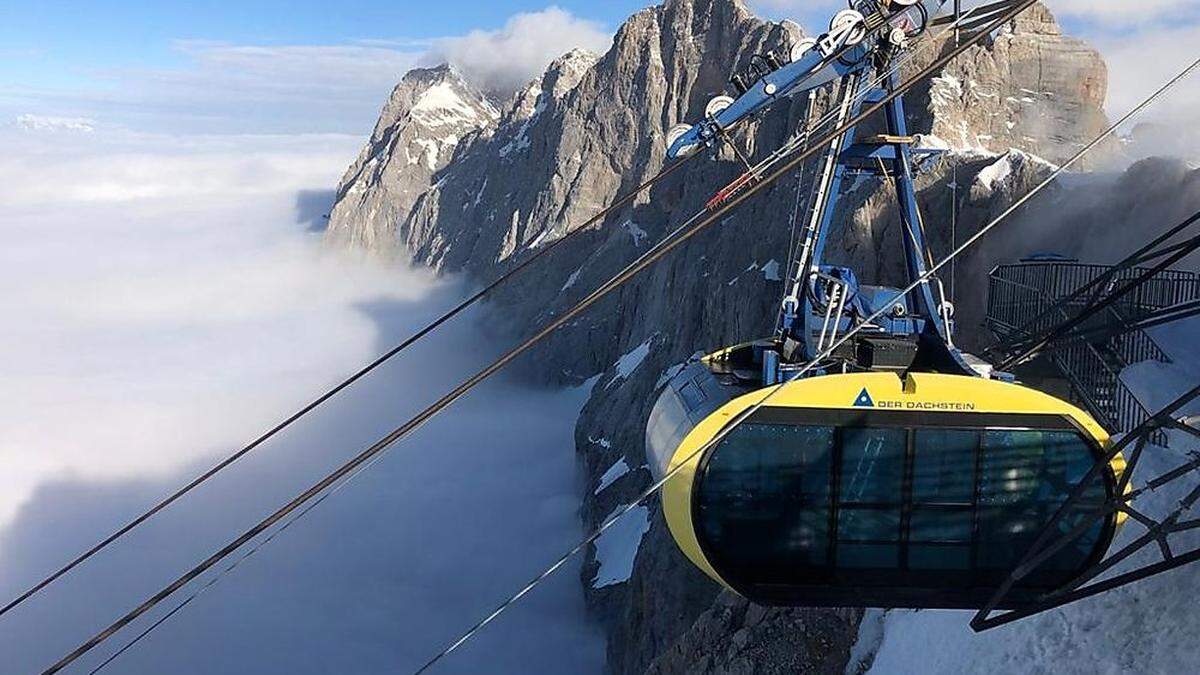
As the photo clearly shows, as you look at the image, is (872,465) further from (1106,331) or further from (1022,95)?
(1022,95)

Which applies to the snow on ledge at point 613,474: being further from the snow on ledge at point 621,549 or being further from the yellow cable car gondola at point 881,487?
the yellow cable car gondola at point 881,487

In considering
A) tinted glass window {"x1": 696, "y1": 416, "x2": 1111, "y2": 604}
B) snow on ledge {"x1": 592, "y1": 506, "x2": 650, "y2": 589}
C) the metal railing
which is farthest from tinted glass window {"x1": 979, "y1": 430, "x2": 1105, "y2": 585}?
snow on ledge {"x1": 592, "y1": 506, "x2": 650, "y2": 589}

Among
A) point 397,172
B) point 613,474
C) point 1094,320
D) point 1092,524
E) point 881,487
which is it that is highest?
point 397,172

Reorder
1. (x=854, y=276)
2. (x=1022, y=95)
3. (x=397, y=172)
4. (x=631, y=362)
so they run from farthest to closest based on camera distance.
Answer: (x=397, y=172), (x=631, y=362), (x=1022, y=95), (x=854, y=276)

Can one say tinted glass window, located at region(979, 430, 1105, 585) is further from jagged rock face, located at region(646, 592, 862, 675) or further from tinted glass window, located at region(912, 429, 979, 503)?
jagged rock face, located at region(646, 592, 862, 675)

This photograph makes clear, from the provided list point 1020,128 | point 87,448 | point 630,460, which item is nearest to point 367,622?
point 630,460

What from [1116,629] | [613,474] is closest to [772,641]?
[1116,629]

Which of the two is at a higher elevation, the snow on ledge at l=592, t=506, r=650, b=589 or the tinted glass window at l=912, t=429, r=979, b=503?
the tinted glass window at l=912, t=429, r=979, b=503
